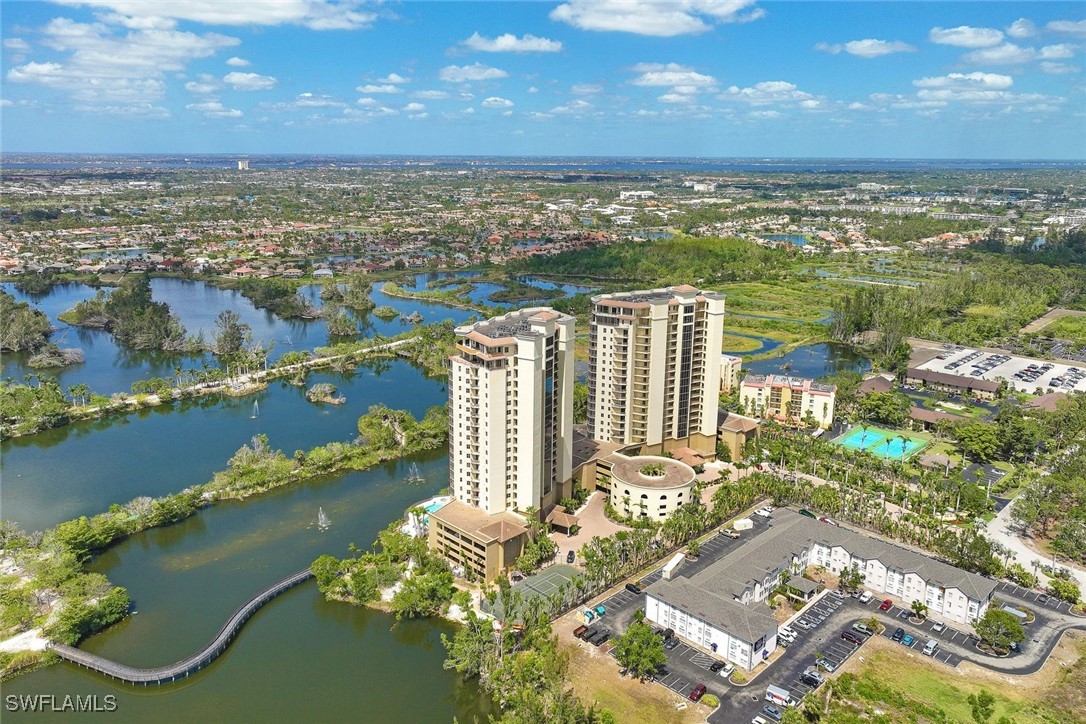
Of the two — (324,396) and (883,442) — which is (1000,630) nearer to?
(883,442)

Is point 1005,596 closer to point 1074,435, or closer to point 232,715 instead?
point 1074,435

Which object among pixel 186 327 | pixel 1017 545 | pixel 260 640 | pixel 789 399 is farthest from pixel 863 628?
pixel 186 327

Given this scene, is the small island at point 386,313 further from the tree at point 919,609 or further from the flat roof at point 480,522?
the tree at point 919,609

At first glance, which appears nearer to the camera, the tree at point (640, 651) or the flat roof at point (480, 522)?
the tree at point (640, 651)

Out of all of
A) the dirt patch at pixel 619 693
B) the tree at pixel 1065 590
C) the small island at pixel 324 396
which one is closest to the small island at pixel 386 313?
the small island at pixel 324 396

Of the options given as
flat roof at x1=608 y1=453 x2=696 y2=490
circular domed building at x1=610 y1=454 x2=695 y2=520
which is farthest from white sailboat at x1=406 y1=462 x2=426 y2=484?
circular domed building at x1=610 y1=454 x2=695 y2=520

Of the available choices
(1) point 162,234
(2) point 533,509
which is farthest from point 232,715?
(1) point 162,234

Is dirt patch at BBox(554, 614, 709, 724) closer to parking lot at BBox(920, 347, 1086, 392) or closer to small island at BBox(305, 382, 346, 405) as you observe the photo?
small island at BBox(305, 382, 346, 405)
